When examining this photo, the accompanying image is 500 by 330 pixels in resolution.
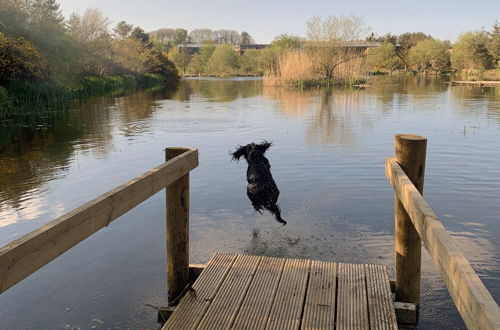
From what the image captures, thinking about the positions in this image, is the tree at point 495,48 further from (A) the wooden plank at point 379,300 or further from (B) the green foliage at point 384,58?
(A) the wooden plank at point 379,300

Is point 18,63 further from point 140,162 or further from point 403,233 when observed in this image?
point 403,233

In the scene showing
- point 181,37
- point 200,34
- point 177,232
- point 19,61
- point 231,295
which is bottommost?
point 231,295

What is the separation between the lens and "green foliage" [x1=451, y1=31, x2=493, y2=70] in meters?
58.7

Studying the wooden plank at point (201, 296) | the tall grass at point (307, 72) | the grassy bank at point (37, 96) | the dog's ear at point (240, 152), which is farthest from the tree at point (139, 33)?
the wooden plank at point (201, 296)

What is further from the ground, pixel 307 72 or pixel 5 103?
pixel 307 72

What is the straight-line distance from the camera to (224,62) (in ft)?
285

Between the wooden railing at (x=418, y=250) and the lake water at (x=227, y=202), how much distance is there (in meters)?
0.69

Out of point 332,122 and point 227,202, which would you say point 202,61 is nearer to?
point 332,122

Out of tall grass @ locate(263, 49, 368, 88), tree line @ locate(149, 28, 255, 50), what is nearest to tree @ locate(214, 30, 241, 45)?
tree line @ locate(149, 28, 255, 50)

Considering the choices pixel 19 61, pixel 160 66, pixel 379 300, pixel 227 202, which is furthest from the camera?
pixel 160 66

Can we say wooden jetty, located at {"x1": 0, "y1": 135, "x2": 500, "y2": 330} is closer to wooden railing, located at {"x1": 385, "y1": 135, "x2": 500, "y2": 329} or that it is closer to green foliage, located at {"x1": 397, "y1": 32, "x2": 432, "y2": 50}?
wooden railing, located at {"x1": 385, "y1": 135, "x2": 500, "y2": 329}

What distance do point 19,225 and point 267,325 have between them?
502 centimetres

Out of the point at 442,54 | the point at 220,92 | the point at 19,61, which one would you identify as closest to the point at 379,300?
the point at 19,61

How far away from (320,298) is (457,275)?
203 cm
